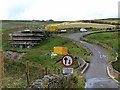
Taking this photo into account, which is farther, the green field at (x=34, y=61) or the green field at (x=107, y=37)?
the green field at (x=107, y=37)

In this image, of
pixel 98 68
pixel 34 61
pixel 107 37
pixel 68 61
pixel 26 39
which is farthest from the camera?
pixel 26 39

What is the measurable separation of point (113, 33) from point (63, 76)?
3413 inches

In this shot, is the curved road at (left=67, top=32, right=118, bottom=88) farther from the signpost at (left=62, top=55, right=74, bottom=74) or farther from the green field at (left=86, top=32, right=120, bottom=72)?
the signpost at (left=62, top=55, right=74, bottom=74)

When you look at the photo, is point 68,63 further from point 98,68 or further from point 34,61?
point 34,61

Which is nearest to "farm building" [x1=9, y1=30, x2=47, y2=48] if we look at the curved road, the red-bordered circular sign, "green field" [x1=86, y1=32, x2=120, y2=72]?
"green field" [x1=86, y1=32, x2=120, y2=72]

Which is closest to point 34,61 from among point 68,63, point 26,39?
point 26,39

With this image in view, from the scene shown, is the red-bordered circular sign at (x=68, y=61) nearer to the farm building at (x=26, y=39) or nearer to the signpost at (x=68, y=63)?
the signpost at (x=68, y=63)

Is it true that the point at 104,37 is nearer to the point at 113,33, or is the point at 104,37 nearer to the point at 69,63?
the point at 113,33

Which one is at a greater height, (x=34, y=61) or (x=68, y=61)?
(x=68, y=61)

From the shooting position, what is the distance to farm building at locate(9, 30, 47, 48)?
114419 mm

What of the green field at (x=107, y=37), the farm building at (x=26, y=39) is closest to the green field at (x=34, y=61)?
the farm building at (x=26, y=39)

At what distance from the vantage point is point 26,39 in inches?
4567

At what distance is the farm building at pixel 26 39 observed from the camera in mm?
114419

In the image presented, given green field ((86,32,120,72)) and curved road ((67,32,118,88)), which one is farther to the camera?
green field ((86,32,120,72))
